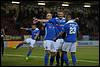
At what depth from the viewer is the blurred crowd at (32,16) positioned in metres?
34.5

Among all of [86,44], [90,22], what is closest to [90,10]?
[90,22]

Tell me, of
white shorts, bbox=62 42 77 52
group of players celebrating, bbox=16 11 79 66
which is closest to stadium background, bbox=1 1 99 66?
group of players celebrating, bbox=16 11 79 66

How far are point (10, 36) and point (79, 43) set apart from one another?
6584 millimetres

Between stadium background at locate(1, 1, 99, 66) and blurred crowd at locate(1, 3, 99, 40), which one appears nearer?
stadium background at locate(1, 1, 99, 66)

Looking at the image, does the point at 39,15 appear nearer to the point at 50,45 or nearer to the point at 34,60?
the point at 34,60

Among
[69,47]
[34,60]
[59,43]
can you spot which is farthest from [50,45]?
[34,60]

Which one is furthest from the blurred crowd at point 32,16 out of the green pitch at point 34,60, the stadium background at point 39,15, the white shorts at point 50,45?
the white shorts at point 50,45

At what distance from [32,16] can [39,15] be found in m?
0.70

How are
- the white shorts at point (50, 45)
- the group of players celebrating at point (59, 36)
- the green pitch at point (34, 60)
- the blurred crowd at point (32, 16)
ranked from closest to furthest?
the white shorts at point (50, 45)
the group of players celebrating at point (59, 36)
the green pitch at point (34, 60)
the blurred crowd at point (32, 16)

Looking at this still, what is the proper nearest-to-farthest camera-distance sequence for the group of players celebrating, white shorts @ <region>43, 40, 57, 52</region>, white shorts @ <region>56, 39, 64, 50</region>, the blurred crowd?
white shorts @ <region>43, 40, 57, 52</region>, the group of players celebrating, white shorts @ <region>56, 39, 64, 50</region>, the blurred crowd

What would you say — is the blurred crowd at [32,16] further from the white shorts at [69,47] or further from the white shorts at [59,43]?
the white shorts at [69,47]

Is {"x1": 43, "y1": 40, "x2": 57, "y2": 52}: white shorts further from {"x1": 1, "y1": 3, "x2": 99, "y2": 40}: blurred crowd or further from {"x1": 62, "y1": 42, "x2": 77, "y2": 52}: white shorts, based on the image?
{"x1": 1, "y1": 3, "x2": 99, "y2": 40}: blurred crowd

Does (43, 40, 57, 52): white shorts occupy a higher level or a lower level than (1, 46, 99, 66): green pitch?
higher

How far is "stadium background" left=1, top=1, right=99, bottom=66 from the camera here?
3422 centimetres
